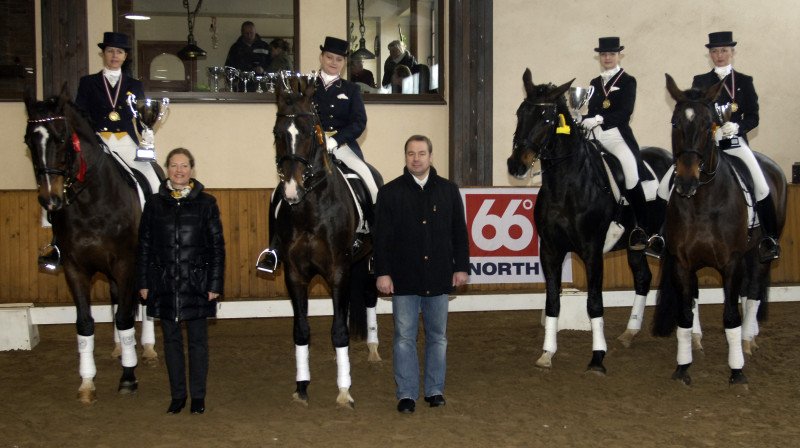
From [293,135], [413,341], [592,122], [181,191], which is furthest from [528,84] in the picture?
[181,191]

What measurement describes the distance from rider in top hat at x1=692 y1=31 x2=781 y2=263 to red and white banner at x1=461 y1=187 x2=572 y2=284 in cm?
302

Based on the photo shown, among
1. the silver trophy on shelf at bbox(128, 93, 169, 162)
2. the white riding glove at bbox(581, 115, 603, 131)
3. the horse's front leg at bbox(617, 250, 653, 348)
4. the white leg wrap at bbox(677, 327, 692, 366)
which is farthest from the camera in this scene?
the horse's front leg at bbox(617, 250, 653, 348)

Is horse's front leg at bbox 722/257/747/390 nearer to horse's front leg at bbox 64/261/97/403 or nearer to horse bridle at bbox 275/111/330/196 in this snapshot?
horse bridle at bbox 275/111/330/196

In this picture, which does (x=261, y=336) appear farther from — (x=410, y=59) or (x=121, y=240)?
(x=410, y=59)

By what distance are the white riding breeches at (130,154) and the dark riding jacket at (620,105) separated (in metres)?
4.00

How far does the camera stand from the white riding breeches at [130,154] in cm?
659

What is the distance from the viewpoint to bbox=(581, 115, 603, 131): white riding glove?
6945 millimetres

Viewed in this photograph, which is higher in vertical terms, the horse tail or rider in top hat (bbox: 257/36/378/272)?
rider in top hat (bbox: 257/36/378/272)

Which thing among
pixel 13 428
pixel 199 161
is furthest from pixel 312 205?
pixel 199 161

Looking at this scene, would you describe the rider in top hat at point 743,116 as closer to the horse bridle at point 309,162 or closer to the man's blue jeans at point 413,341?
the man's blue jeans at point 413,341

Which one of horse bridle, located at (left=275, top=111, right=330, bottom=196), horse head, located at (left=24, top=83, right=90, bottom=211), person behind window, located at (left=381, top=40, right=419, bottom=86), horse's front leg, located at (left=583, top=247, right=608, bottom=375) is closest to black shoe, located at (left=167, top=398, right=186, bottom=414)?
horse head, located at (left=24, top=83, right=90, bottom=211)

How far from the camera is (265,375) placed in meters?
6.51

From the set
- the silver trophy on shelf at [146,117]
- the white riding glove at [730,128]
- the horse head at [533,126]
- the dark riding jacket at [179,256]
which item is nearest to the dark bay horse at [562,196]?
the horse head at [533,126]

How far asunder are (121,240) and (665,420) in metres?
4.06
